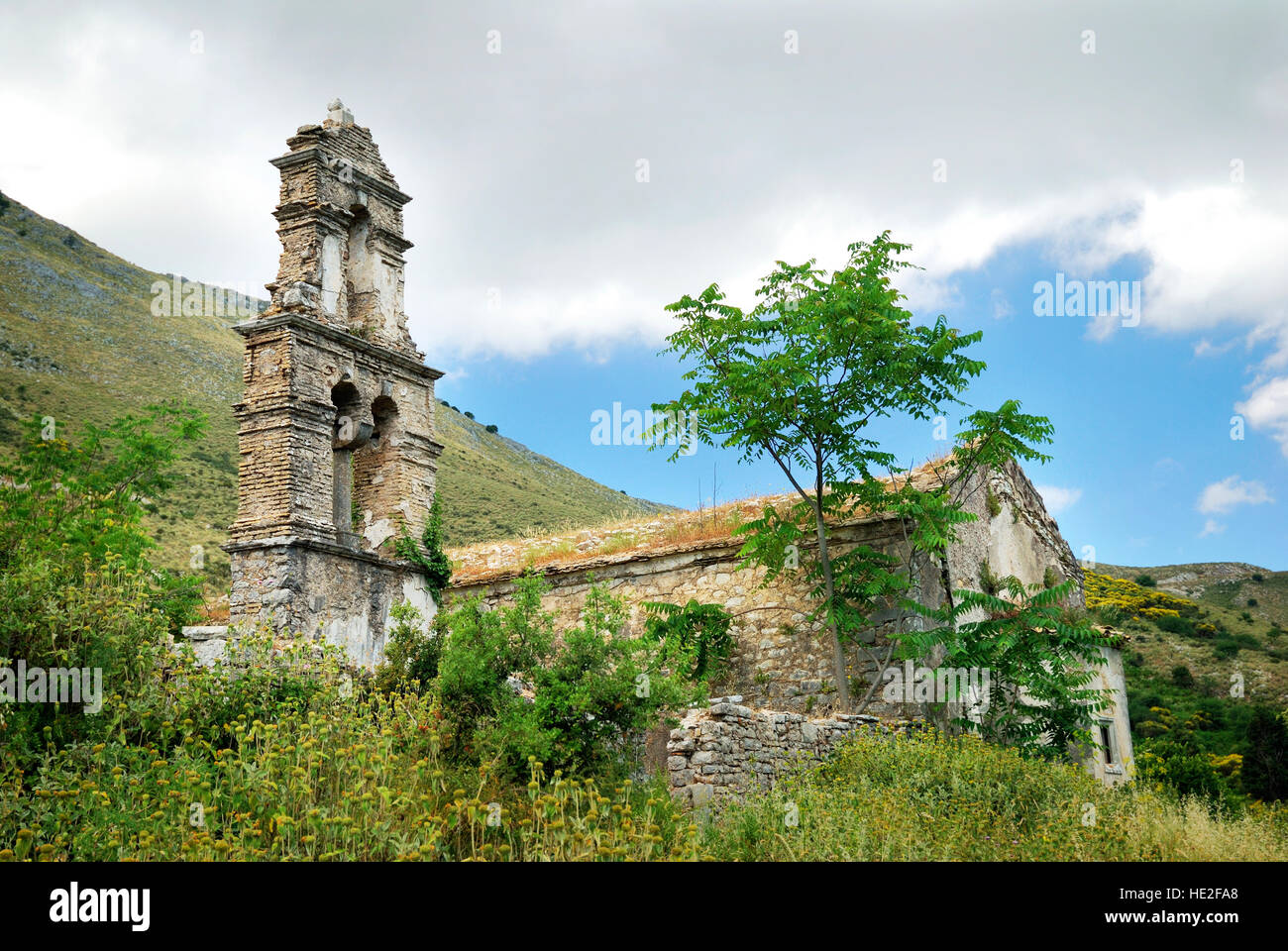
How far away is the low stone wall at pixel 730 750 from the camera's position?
30.1ft

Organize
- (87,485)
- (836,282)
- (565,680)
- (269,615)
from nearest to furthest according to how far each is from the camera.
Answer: (565,680) → (269,615) → (836,282) → (87,485)

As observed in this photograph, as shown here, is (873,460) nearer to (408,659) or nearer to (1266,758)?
(408,659)

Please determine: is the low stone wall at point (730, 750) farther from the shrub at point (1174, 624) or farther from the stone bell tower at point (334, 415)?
the shrub at point (1174, 624)

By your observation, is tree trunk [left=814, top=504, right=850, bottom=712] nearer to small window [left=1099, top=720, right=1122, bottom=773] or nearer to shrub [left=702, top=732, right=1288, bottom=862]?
shrub [left=702, top=732, right=1288, bottom=862]

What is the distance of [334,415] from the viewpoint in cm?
1476

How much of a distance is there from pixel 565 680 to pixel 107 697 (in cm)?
382

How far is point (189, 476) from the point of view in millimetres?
41312

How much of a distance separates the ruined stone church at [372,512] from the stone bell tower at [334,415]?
0.08 feet

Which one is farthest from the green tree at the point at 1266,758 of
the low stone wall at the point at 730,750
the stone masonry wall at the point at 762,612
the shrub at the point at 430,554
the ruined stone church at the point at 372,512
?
the shrub at the point at 430,554
